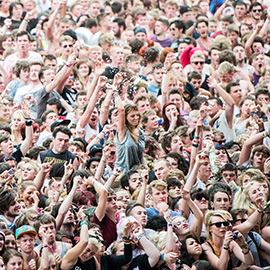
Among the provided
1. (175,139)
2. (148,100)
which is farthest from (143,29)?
(175,139)

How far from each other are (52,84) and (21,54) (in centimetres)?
191

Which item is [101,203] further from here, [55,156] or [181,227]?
[55,156]

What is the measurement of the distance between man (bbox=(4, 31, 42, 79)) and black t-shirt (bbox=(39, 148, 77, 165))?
138 inches

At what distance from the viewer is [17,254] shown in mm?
7668

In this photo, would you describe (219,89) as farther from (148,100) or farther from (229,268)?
(229,268)

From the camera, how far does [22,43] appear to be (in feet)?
44.4

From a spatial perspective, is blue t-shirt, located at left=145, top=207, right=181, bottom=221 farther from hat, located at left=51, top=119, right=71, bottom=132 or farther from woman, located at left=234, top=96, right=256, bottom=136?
woman, located at left=234, top=96, right=256, bottom=136

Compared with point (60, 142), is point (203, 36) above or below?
below

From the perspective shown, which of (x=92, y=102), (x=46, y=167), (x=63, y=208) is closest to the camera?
(x=63, y=208)

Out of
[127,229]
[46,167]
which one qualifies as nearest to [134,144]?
[46,167]

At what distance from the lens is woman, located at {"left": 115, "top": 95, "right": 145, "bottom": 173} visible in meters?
9.94

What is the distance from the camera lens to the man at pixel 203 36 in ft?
51.4

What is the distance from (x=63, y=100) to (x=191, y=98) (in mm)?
2211

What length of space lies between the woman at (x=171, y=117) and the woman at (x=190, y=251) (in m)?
3.40
